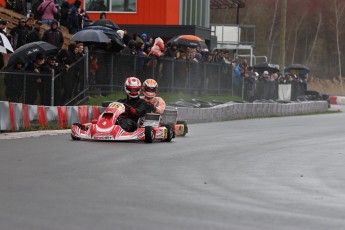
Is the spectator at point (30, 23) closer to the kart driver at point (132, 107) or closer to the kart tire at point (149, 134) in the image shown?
the kart driver at point (132, 107)

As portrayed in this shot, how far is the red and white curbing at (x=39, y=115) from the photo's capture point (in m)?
19.0

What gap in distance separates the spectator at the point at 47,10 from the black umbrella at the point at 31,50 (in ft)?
20.2

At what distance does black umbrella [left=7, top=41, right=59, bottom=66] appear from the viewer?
21.1 meters

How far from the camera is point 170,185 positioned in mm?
11125

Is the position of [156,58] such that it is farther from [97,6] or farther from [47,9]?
[97,6]

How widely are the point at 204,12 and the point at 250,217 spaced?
123ft

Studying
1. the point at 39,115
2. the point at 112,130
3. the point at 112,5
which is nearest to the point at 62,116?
the point at 39,115

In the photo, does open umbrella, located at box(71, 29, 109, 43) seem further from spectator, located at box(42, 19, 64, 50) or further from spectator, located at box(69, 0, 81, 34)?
spectator, located at box(69, 0, 81, 34)

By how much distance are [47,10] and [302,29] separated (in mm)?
78533

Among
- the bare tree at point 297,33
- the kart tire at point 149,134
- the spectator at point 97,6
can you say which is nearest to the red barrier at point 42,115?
the kart tire at point 149,134

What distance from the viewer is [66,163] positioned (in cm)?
1338

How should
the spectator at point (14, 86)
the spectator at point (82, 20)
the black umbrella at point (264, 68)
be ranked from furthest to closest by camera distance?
the black umbrella at point (264, 68) < the spectator at point (82, 20) < the spectator at point (14, 86)

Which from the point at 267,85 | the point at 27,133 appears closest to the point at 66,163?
the point at 27,133

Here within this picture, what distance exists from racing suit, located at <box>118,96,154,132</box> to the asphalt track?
40cm
